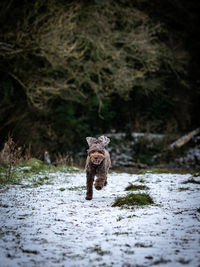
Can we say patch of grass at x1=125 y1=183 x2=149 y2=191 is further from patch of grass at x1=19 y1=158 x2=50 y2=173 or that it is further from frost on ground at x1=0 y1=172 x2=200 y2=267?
patch of grass at x1=19 y1=158 x2=50 y2=173

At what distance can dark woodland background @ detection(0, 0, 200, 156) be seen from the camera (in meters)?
13.5

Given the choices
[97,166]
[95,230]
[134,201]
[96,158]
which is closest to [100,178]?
[97,166]

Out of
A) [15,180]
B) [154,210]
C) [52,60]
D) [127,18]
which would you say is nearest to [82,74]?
[52,60]

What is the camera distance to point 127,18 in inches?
666

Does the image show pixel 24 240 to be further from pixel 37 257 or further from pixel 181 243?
pixel 181 243

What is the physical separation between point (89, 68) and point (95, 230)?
43.0ft

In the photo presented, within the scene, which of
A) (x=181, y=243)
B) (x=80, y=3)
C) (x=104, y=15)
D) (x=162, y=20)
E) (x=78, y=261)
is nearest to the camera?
(x=78, y=261)

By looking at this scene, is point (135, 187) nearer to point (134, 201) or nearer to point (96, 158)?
point (134, 201)

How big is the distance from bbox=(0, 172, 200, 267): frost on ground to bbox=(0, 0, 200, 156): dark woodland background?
805 centimetres

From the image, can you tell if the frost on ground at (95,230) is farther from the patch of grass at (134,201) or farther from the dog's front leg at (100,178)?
the dog's front leg at (100,178)

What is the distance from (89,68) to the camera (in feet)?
54.1

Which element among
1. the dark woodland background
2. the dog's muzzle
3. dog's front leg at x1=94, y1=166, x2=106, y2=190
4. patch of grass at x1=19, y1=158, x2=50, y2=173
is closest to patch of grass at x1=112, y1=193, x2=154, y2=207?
dog's front leg at x1=94, y1=166, x2=106, y2=190

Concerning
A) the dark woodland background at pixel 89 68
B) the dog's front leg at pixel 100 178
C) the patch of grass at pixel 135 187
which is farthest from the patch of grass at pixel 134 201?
the dark woodland background at pixel 89 68

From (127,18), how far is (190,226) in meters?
14.7
